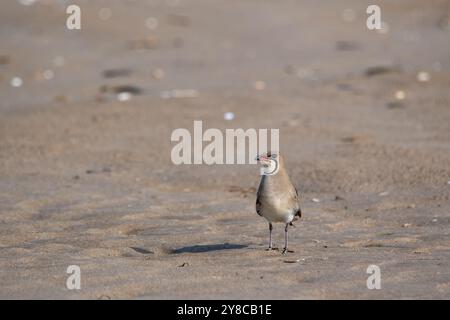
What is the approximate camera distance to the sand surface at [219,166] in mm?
6719

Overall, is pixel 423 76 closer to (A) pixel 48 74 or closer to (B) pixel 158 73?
(B) pixel 158 73

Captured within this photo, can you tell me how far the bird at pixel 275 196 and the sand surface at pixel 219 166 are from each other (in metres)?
0.29

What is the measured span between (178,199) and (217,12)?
10353mm

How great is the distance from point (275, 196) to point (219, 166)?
3.38m

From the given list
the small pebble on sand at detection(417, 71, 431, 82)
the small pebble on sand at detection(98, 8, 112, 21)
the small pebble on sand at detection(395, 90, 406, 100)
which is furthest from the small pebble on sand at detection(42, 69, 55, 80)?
the small pebble on sand at detection(417, 71, 431, 82)

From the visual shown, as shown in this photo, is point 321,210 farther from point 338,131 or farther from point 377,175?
point 338,131

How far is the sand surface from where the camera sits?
6.72 metres

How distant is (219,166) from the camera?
10781 mm

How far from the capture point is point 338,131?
475 inches

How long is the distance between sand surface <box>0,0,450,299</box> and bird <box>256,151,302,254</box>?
0.94ft

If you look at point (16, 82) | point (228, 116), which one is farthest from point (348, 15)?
point (16, 82)

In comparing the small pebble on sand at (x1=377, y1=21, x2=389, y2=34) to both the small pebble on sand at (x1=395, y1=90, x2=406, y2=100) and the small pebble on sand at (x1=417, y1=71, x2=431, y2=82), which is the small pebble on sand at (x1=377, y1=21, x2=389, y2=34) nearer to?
the small pebble on sand at (x1=417, y1=71, x2=431, y2=82)

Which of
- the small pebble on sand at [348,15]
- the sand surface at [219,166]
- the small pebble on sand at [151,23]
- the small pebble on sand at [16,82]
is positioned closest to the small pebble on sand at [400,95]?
the sand surface at [219,166]
